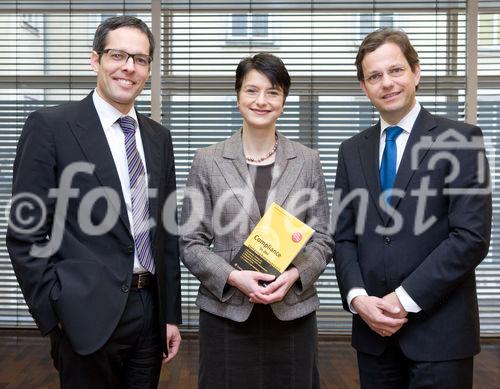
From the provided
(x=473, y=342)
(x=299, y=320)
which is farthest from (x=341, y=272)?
(x=473, y=342)

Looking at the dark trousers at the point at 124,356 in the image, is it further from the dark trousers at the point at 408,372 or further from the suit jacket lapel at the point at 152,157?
the dark trousers at the point at 408,372

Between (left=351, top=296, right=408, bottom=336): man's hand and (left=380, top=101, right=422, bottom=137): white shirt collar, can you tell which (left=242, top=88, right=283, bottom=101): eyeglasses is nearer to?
(left=380, top=101, right=422, bottom=137): white shirt collar

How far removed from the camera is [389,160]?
1945 mm

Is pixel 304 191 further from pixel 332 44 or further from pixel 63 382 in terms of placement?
pixel 332 44

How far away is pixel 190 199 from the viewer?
2.07m

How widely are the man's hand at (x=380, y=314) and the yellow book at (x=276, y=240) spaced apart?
0.88 feet

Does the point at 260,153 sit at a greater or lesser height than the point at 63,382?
greater

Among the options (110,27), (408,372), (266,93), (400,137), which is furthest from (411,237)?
(110,27)

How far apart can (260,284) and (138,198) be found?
49cm

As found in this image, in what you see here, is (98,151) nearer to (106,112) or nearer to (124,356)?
(106,112)

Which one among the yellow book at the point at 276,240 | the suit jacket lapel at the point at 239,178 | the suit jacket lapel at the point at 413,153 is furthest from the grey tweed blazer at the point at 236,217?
the suit jacket lapel at the point at 413,153

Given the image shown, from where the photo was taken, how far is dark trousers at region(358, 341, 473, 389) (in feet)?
5.92

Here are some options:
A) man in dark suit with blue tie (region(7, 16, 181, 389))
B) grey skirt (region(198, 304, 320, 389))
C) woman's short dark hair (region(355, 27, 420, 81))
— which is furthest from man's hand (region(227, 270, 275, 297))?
woman's short dark hair (region(355, 27, 420, 81))

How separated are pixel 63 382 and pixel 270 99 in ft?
3.76
